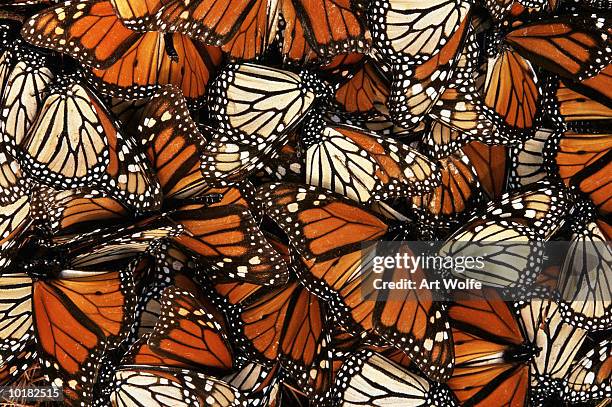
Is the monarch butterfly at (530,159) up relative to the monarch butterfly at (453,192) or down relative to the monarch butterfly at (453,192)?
up

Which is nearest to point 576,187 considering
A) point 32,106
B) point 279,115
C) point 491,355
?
point 491,355

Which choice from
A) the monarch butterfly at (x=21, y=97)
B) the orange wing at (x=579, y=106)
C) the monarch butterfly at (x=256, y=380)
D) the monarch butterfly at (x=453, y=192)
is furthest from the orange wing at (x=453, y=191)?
the monarch butterfly at (x=21, y=97)

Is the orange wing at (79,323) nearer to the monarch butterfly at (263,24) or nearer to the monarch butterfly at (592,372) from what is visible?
the monarch butterfly at (263,24)

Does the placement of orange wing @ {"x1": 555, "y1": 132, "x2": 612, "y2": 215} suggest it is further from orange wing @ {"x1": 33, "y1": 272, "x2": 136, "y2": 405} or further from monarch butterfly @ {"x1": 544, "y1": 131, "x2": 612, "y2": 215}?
orange wing @ {"x1": 33, "y1": 272, "x2": 136, "y2": 405}

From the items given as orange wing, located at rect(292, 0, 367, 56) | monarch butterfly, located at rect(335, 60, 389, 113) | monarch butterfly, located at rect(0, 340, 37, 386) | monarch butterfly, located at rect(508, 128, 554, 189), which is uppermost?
orange wing, located at rect(292, 0, 367, 56)

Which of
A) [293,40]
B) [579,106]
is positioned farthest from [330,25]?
[579,106]

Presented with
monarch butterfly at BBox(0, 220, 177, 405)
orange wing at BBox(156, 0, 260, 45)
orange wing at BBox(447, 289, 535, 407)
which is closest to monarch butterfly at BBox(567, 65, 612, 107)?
orange wing at BBox(447, 289, 535, 407)
